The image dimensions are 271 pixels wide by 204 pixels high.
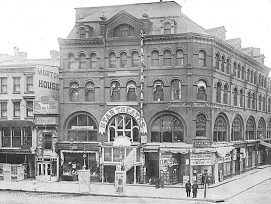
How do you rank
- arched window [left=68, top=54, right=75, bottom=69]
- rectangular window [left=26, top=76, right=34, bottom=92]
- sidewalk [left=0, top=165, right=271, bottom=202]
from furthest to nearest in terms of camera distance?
1. rectangular window [left=26, top=76, right=34, bottom=92]
2. arched window [left=68, top=54, right=75, bottom=69]
3. sidewalk [left=0, top=165, right=271, bottom=202]

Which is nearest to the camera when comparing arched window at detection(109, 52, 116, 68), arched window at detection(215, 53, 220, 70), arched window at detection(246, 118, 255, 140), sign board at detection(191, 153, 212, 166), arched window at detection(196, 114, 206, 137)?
sign board at detection(191, 153, 212, 166)

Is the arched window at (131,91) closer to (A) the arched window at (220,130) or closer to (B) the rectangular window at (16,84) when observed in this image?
(A) the arched window at (220,130)

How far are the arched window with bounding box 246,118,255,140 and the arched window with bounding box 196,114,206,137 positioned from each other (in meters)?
13.8

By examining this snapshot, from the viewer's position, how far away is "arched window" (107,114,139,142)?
40312 mm

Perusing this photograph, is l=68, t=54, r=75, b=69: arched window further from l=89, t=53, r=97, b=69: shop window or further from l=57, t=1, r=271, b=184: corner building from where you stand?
l=89, t=53, r=97, b=69: shop window

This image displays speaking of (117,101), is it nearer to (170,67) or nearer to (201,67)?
(170,67)

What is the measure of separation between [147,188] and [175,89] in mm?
9511

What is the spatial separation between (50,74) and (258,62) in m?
26.5

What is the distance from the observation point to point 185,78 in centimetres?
3888

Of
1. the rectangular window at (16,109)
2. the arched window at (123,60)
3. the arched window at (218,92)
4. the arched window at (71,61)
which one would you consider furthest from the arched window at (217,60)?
the rectangular window at (16,109)

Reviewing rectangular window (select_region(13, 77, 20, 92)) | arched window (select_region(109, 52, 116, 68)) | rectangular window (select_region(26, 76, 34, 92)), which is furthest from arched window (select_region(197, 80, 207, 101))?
rectangular window (select_region(13, 77, 20, 92))

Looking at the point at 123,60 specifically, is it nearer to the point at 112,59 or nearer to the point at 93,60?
the point at 112,59

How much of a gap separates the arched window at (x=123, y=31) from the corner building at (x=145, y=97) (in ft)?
0.32

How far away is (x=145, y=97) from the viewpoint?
3978cm
